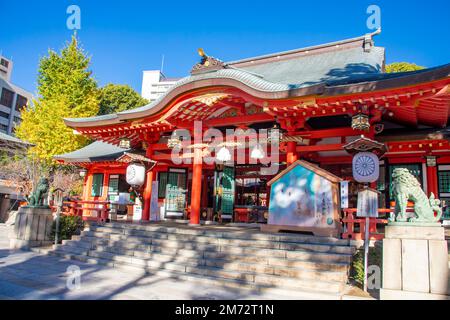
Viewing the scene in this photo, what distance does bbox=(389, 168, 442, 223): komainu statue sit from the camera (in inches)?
225

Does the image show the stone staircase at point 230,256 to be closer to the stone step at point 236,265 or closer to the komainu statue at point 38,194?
the stone step at point 236,265

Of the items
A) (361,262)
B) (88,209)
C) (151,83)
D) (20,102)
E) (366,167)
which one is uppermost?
(151,83)

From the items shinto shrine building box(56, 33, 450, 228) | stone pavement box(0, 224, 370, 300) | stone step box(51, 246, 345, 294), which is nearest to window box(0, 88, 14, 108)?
shinto shrine building box(56, 33, 450, 228)

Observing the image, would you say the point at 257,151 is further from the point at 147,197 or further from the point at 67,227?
the point at 67,227

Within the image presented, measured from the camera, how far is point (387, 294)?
5570 millimetres

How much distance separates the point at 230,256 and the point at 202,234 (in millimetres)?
1459

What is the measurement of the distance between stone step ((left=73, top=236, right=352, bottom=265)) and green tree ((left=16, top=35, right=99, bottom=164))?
15613mm

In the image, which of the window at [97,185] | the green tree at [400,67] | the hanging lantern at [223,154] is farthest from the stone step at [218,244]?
the green tree at [400,67]

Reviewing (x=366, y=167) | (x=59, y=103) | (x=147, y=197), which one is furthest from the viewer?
(x=59, y=103)

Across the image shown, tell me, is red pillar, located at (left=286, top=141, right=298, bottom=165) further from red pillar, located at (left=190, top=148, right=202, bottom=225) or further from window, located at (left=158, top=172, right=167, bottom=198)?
window, located at (left=158, top=172, right=167, bottom=198)

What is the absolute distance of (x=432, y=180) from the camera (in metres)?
11.0

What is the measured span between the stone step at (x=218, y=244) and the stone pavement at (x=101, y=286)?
4.47ft

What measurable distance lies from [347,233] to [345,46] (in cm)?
1119

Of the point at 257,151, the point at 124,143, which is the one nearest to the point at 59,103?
the point at 124,143
